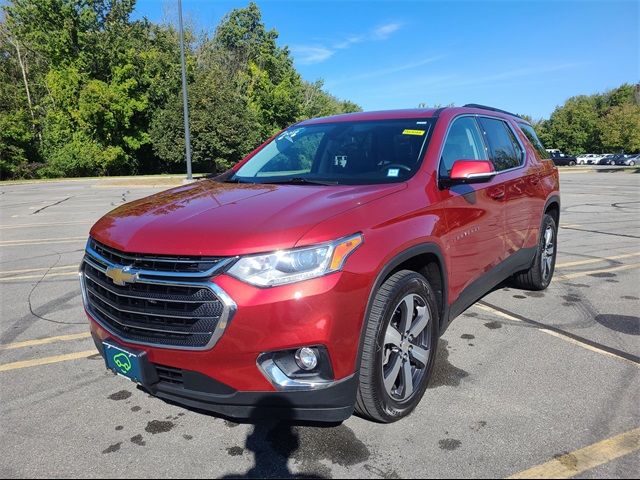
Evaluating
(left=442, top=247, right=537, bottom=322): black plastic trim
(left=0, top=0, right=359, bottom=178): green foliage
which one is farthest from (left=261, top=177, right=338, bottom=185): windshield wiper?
(left=0, top=0, right=359, bottom=178): green foliage

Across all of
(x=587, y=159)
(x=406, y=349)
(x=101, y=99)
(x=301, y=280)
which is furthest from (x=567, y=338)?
(x=587, y=159)

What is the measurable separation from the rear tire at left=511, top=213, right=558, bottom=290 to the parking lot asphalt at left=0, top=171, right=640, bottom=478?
1.12ft

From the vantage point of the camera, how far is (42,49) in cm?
3600

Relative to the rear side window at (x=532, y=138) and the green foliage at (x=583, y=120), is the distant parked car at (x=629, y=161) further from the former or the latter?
the rear side window at (x=532, y=138)

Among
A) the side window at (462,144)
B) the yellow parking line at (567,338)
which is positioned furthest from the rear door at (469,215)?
the yellow parking line at (567,338)

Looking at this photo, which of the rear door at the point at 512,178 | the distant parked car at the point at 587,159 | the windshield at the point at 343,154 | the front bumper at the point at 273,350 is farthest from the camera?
the distant parked car at the point at 587,159

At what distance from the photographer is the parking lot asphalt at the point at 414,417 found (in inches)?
97.1

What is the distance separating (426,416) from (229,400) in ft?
4.21

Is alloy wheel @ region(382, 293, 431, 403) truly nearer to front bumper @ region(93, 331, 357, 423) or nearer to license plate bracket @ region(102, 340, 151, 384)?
front bumper @ region(93, 331, 357, 423)

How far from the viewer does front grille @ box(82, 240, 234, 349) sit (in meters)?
2.25

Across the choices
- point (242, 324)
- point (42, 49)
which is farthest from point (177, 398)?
point (42, 49)

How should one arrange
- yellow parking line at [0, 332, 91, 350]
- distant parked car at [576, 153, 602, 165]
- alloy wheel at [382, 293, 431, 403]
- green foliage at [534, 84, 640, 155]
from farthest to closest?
green foliage at [534, 84, 640, 155] < distant parked car at [576, 153, 602, 165] < yellow parking line at [0, 332, 91, 350] < alloy wheel at [382, 293, 431, 403]

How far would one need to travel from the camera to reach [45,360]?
3.78 m

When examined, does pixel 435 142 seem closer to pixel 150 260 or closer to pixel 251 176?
pixel 251 176
